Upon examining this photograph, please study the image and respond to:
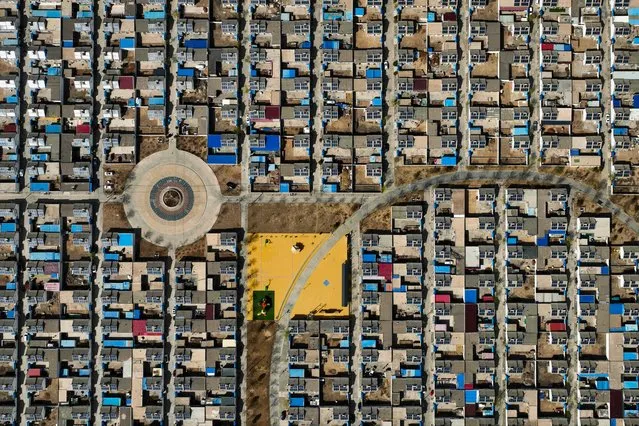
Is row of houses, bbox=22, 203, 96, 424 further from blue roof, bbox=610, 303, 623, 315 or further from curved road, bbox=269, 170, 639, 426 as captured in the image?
blue roof, bbox=610, 303, 623, 315

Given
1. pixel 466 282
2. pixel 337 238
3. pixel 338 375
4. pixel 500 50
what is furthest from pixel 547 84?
pixel 338 375

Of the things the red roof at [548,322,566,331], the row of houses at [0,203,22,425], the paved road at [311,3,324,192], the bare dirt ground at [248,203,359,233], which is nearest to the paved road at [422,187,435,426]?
the bare dirt ground at [248,203,359,233]

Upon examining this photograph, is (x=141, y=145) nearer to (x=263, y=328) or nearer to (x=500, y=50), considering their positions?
(x=263, y=328)

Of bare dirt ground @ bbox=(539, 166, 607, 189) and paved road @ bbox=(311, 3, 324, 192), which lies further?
bare dirt ground @ bbox=(539, 166, 607, 189)

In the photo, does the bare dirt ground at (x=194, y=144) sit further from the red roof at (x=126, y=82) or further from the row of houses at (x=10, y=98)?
the row of houses at (x=10, y=98)

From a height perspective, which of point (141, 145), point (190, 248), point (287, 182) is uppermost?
point (141, 145)

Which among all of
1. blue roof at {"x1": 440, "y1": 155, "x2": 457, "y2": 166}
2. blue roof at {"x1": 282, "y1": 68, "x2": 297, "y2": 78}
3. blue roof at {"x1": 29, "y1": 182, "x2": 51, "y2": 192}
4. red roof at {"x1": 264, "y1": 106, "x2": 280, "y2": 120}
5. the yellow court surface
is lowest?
the yellow court surface

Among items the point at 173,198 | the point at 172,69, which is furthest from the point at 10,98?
the point at 173,198

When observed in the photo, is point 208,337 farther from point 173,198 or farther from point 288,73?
point 288,73
